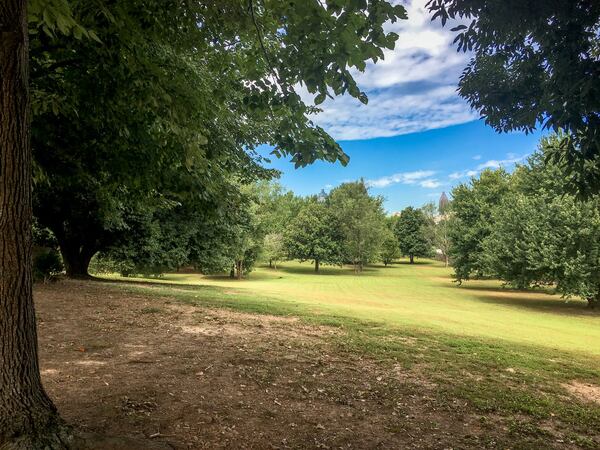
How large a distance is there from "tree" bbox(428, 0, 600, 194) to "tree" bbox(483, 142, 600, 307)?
14.4 m

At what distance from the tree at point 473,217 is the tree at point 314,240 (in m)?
19.9

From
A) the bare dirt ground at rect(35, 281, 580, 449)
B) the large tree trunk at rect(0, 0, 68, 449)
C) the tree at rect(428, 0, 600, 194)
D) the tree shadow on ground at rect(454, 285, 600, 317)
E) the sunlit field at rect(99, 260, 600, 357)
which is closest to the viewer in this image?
the large tree trunk at rect(0, 0, 68, 449)

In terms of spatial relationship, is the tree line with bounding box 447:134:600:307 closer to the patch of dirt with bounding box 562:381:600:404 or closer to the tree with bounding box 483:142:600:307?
the tree with bounding box 483:142:600:307

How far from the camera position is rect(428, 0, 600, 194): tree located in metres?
4.96

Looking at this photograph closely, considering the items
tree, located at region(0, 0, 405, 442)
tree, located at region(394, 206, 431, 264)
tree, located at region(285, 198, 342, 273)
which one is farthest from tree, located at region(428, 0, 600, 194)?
tree, located at region(394, 206, 431, 264)

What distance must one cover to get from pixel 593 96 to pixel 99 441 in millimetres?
6025

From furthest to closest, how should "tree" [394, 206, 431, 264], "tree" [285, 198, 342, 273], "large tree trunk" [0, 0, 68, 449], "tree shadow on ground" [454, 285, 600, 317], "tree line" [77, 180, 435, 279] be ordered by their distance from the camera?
1. "tree" [394, 206, 431, 264]
2. "tree" [285, 198, 342, 273]
3. "tree shadow on ground" [454, 285, 600, 317]
4. "tree line" [77, 180, 435, 279]
5. "large tree trunk" [0, 0, 68, 449]

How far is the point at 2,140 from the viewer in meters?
2.86

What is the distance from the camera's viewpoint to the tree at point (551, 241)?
2083 centimetres

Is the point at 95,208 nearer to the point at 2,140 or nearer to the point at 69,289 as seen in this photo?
the point at 69,289

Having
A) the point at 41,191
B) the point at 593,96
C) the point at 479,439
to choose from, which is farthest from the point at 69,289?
the point at 593,96

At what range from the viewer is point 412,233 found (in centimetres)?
7575

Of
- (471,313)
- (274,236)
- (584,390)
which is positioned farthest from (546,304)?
(274,236)

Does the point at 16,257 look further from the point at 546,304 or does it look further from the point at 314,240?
the point at 314,240
